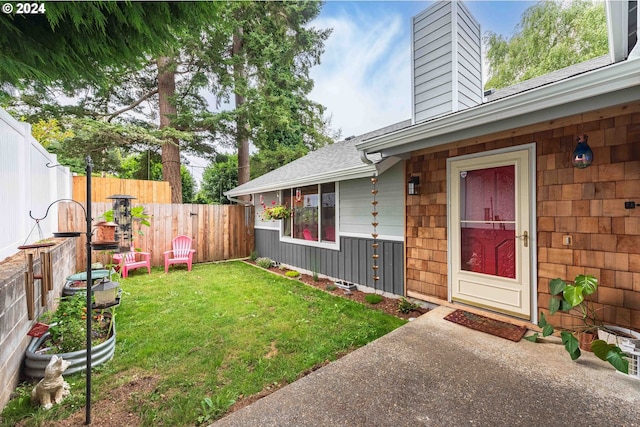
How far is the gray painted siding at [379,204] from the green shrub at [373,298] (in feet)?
3.42

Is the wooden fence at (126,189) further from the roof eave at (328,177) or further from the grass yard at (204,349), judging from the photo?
the grass yard at (204,349)

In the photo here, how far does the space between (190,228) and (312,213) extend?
3802 mm

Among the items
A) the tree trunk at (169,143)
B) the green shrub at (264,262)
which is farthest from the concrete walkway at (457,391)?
the tree trunk at (169,143)

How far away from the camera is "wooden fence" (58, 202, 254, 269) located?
20.1 ft

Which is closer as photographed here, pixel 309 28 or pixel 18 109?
pixel 18 109

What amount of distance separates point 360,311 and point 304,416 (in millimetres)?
2296

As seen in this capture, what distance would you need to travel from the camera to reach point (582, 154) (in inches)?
96.5

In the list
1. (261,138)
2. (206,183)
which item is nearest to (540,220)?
(261,138)

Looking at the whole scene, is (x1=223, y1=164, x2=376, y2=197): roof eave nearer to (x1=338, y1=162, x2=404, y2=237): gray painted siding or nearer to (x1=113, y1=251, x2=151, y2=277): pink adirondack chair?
(x1=338, y1=162, x2=404, y2=237): gray painted siding

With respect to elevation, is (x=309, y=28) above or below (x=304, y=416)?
above

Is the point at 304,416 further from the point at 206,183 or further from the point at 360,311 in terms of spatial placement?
the point at 206,183

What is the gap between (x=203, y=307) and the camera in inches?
163

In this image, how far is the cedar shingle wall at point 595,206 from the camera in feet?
7.60

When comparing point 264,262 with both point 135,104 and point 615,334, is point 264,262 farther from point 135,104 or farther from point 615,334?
point 135,104
